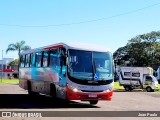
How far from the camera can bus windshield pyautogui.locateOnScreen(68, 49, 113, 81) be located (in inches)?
695

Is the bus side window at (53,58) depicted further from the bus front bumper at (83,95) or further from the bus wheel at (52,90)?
the bus front bumper at (83,95)

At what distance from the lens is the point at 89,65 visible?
58.4 ft

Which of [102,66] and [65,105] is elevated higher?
[102,66]

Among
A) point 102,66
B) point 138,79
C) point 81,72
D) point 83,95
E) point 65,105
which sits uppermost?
point 102,66

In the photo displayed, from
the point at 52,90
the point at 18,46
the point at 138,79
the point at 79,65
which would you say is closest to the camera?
the point at 79,65

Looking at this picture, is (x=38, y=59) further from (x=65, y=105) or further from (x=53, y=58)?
(x=65, y=105)

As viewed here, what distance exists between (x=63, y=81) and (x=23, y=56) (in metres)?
10.7

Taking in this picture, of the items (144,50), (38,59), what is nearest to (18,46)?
(144,50)

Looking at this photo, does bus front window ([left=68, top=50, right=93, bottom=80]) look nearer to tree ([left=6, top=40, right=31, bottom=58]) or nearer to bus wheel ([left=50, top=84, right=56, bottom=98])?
bus wheel ([left=50, top=84, right=56, bottom=98])

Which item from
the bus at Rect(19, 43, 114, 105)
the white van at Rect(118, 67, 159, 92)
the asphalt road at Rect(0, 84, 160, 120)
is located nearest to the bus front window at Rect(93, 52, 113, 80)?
the bus at Rect(19, 43, 114, 105)

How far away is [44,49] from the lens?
72.3ft

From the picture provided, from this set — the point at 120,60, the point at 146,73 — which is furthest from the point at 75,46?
the point at 120,60

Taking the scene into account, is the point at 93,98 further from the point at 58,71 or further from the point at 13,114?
the point at 13,114

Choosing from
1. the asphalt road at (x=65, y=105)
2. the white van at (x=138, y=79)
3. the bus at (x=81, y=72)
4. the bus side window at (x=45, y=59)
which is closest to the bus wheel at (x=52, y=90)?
the bus at (x=81, y=72)
